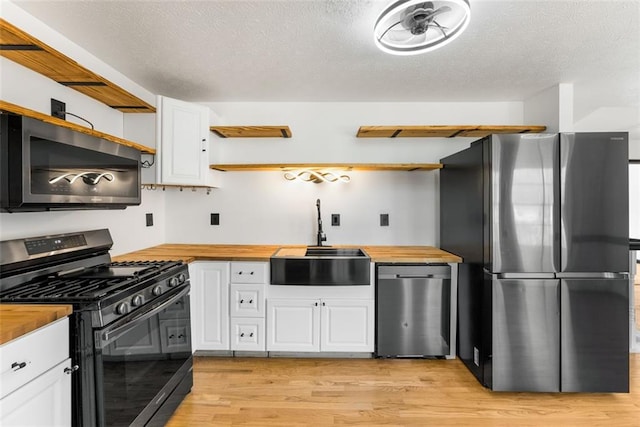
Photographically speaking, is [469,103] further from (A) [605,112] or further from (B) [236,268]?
(B) [236,268]

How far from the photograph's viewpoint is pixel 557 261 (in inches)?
81.3

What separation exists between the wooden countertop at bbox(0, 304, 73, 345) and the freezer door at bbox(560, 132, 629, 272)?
8.65 feet

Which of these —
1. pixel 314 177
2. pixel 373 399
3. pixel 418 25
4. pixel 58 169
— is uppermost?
pixel 418 25

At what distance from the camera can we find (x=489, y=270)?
7.00 feet

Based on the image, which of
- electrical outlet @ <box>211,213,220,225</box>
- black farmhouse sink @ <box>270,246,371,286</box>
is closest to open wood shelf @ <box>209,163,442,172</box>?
electrical outlet @ <box>211,213,220,225</box>

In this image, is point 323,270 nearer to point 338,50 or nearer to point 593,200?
point 338,50

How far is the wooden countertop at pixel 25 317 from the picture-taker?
1079mm

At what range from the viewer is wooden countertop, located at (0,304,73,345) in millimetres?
1079

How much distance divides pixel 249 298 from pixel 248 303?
0.13ft

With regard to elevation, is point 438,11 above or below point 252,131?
above

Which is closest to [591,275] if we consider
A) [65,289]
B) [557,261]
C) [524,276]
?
[557,261]

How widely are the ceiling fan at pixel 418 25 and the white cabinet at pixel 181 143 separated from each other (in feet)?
5.32

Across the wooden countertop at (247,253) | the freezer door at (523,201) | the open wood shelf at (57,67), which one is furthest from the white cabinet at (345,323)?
the open wood shelf at (57,67)

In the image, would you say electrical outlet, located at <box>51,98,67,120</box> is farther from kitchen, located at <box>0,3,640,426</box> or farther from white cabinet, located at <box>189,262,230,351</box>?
white cabinet, located at <box>189,262,230,351</box>
